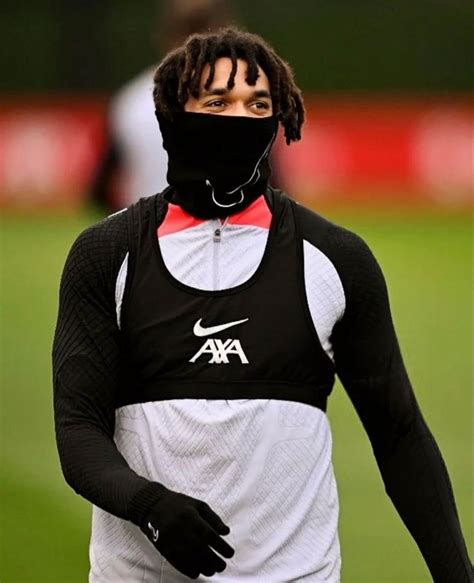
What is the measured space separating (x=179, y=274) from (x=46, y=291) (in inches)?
471

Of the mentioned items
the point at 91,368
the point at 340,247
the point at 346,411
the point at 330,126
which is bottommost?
the point at 330,126

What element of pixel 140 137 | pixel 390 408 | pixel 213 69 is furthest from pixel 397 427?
pixel 140 137

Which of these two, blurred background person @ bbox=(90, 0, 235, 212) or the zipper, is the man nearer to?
the zipper

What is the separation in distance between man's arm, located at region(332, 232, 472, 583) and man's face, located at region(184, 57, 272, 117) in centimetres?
38

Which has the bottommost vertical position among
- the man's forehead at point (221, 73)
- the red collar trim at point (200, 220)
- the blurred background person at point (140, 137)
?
the blurred background person at point (140, 137)

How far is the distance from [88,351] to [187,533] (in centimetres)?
55

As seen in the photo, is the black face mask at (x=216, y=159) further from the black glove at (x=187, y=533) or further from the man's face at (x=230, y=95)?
the black glove at (x=187, y=533)

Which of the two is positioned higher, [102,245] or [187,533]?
[102,245]

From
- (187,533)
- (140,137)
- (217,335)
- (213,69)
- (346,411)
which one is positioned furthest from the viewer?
(346,411)

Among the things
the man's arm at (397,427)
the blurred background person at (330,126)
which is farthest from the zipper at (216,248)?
the blurred background person at (330,126)

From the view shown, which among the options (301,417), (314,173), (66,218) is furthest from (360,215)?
(301,417)

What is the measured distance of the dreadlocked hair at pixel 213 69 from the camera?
372cm

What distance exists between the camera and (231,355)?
361 centimetres

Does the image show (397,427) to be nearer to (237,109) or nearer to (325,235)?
(325,235)
